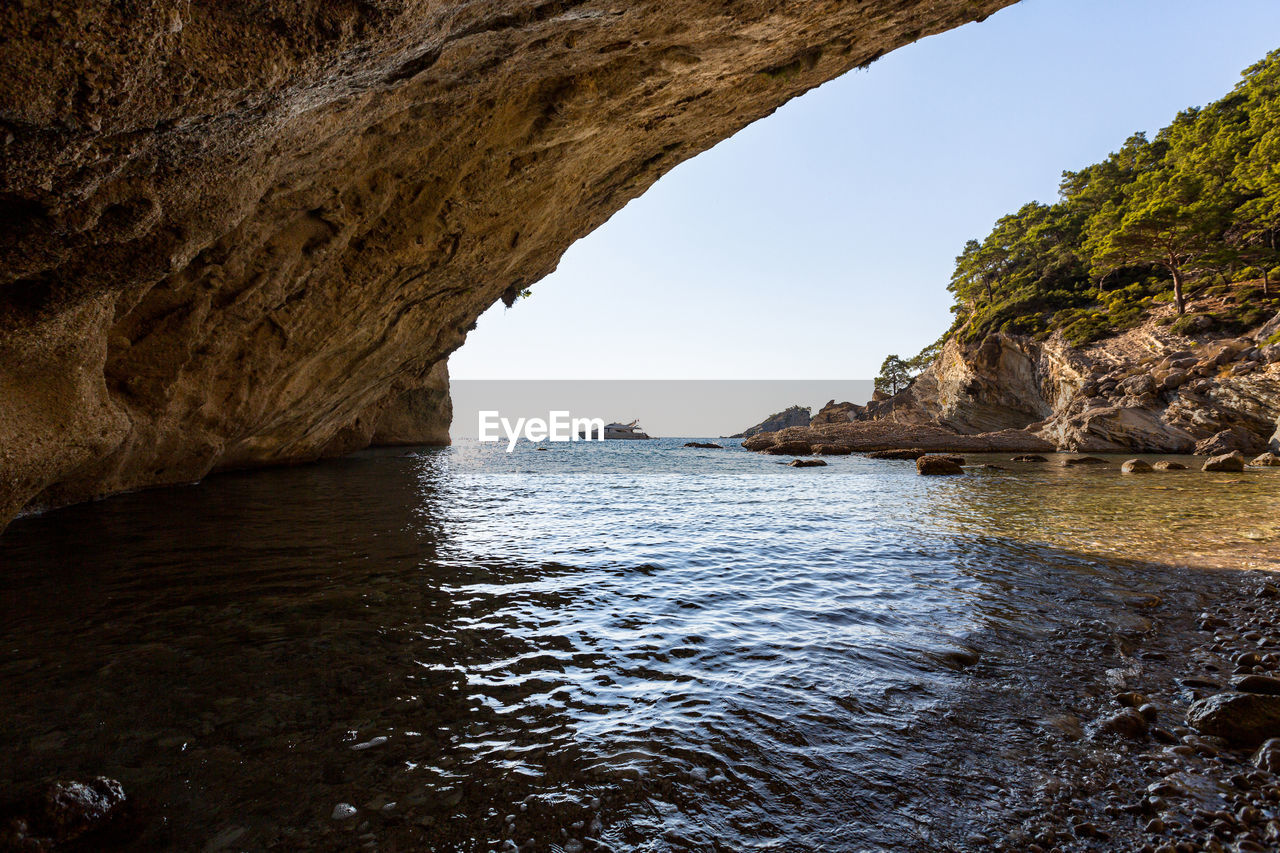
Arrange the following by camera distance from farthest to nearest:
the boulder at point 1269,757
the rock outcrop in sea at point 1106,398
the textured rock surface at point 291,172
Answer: the rock outcrop in sea at point 1106,398 → the textured rock surface at point 291,172 → the boulder at point 1269,757

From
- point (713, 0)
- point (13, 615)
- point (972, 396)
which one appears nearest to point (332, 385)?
point (13, 615)

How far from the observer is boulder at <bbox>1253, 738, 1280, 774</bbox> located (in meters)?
3.19

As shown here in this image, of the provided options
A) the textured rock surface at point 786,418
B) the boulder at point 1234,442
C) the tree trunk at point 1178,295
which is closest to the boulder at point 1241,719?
the boulder at point 1234,442

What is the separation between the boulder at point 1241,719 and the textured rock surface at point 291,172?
7.16m

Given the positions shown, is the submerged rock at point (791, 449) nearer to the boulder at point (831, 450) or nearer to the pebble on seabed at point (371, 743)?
the boulder at point (831, 450)

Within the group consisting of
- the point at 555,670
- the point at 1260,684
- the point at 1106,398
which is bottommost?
the point at 555,670

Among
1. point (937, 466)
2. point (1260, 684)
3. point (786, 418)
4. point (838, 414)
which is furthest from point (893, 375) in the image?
point (1260, 684)

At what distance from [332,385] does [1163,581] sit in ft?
66.6

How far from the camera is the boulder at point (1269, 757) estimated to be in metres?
3.19

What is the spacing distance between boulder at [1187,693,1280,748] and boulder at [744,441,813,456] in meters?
37.8

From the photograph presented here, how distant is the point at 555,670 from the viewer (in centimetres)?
465

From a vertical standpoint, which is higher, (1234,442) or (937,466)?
(1234,442)

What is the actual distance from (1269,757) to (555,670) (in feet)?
15.2

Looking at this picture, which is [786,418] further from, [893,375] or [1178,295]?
[1178,295]
